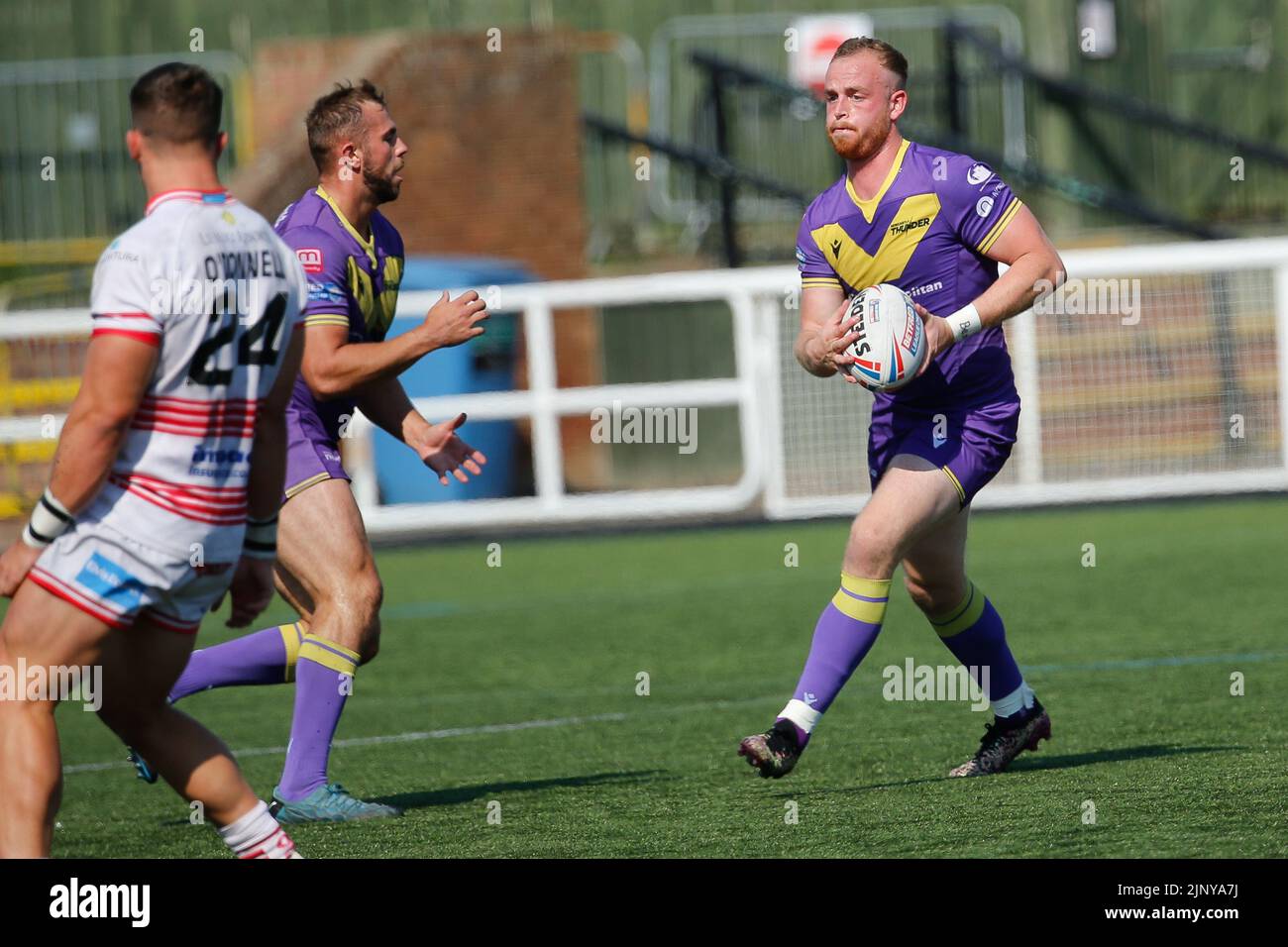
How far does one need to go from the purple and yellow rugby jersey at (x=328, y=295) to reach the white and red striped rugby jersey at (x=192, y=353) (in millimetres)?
1578

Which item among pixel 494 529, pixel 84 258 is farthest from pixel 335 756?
pixel 84 258

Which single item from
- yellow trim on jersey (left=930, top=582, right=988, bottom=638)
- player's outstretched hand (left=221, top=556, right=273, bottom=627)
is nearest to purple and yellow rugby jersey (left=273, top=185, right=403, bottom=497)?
player's outstretched hand (left=221, top=556, right=273, bottom=627)

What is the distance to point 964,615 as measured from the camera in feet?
21.3

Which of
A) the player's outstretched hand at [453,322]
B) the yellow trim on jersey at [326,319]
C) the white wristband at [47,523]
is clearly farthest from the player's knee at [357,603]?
the white wristband at [47,523]

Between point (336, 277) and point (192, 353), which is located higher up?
point (336, 277)

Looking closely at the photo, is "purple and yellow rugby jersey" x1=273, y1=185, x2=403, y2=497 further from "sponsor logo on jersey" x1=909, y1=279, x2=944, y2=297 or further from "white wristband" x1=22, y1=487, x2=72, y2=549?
"white wristband" x1=22, y1=487, x2=72, y2=549

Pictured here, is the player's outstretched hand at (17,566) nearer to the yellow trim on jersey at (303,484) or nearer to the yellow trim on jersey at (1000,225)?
the yellow trim on jersey at (303,484)

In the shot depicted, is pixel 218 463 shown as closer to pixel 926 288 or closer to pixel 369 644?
pixel 369 644

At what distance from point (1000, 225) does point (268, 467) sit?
253cm

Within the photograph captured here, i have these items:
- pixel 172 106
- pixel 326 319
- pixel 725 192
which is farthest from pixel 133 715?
pixel 725 192

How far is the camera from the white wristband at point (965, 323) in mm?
5918

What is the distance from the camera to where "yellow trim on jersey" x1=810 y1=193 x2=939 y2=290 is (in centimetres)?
620
